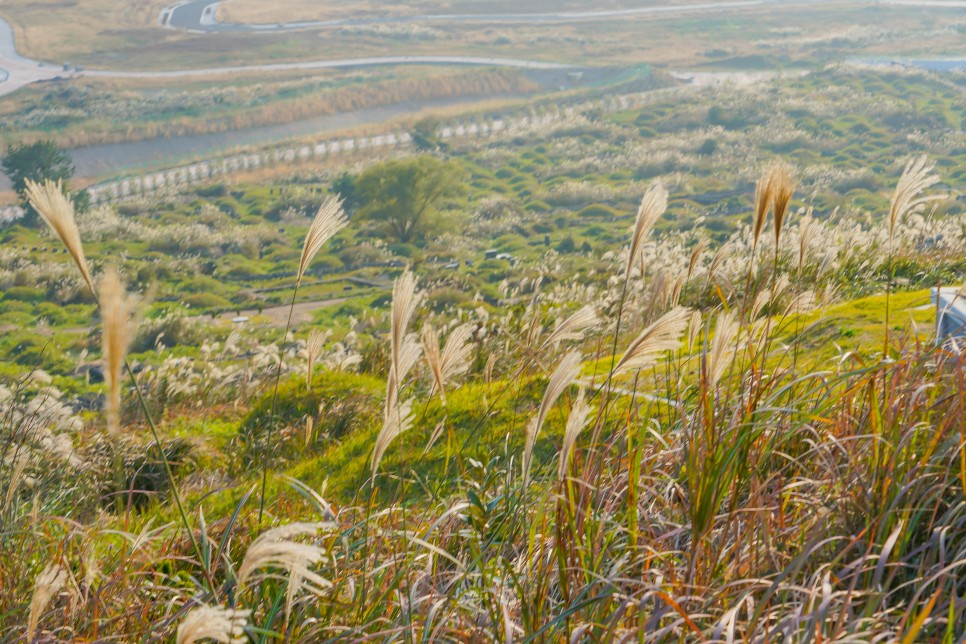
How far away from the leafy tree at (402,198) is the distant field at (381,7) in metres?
52.8

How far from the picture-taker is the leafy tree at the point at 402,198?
32.5m

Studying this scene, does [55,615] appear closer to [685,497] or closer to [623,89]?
[685,497]

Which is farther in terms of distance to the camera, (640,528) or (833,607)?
(640,528)

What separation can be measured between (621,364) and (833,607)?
2.69ft

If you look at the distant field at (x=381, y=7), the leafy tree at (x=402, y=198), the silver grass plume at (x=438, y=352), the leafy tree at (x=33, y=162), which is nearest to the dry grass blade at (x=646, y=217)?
the silver grass plume at (x=438, y=352)

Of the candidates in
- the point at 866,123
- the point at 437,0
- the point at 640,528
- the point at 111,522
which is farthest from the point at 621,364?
the point at 437,0

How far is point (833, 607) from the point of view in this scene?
2.28 meters

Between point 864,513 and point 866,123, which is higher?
point 864,513

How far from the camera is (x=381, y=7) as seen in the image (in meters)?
90.5

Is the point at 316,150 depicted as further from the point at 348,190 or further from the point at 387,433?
the point at 387,433

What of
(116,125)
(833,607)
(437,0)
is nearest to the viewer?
(833,607)

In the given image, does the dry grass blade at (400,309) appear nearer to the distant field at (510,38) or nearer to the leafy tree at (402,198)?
the leafy tree at (402,198)

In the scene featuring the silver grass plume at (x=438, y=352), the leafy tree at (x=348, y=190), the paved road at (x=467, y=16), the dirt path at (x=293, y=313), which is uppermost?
the paved road at (x=467, y=16)

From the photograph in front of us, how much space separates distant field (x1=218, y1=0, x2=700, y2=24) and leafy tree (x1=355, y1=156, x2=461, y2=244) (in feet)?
173
